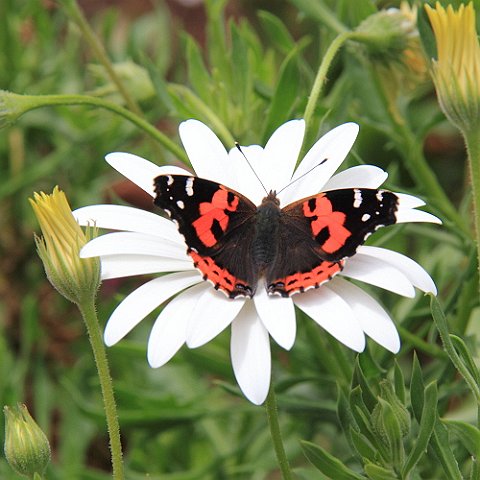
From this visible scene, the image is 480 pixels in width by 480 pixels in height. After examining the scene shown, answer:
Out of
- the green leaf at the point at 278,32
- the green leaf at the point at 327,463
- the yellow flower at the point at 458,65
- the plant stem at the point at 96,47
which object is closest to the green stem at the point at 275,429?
the green leaf at the point at 327,463

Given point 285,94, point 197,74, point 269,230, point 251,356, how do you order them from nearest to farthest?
point 251,356 → point 269,230 → point 285,94 → point 197,74

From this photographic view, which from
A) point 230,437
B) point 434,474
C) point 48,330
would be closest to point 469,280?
point 434,474

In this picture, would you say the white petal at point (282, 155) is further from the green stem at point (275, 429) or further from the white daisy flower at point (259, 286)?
the green stem at point (275, 429)

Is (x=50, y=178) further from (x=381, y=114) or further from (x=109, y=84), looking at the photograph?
(x=381, y=114)

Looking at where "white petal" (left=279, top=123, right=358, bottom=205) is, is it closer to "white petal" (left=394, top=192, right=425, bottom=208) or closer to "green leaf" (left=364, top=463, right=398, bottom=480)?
"white petal" (left=394, top=192, right=425, bottom=208)

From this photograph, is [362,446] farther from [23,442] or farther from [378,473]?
[23,442]

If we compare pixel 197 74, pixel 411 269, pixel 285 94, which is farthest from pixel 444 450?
pixel 197 74
